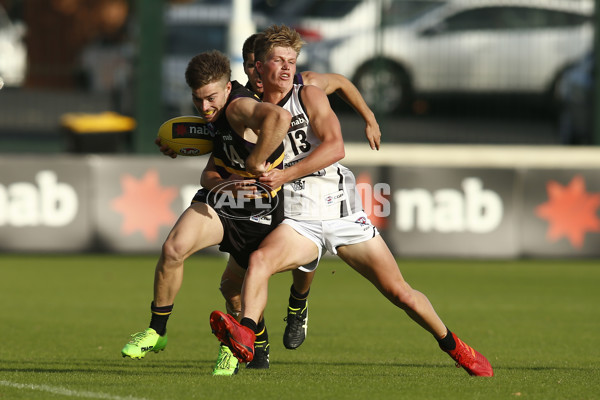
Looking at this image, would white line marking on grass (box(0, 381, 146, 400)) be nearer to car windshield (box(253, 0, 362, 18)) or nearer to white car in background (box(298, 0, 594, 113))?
white car in background (box(298, 0, 594, 113))

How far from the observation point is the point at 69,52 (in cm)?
1988

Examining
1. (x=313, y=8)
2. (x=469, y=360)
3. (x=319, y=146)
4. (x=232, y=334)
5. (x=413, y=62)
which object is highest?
(x=313, y=8)

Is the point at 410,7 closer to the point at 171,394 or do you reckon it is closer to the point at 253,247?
the point at 253,247

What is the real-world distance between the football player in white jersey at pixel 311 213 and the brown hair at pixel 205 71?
0.24m

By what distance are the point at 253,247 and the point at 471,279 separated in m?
7.25

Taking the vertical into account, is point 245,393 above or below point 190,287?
above

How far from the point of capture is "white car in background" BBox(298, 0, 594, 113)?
54.7 feet

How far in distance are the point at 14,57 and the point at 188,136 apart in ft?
37.9

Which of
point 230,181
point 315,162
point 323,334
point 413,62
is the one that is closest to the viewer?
point 315,162

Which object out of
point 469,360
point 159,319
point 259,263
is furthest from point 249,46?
point 469,360

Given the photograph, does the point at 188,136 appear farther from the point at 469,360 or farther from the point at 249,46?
the point at 469,360

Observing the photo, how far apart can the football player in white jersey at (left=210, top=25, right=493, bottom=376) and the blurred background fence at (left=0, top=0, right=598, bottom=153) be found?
9.37 m

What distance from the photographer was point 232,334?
6.36 meters

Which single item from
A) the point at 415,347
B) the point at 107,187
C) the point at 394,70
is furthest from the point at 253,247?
the point at 394,70
